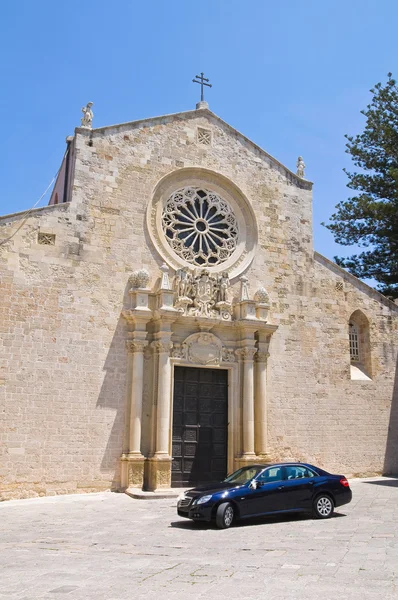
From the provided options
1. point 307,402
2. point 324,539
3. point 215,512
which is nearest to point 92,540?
point 215,512

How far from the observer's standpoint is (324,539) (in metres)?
9.46

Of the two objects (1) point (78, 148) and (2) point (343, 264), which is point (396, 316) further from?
(1) point (78, 148)

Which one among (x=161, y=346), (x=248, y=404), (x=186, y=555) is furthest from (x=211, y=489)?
(x=248, y=404)

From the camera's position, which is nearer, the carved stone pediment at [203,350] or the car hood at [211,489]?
the car hood at [211,489]

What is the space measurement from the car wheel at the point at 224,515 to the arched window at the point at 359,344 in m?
10.7

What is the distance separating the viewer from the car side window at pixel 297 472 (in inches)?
467

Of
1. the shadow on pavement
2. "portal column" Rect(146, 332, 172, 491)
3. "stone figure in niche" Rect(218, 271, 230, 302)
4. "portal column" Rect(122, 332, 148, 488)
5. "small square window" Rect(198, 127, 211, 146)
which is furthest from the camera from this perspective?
"small square window" Rect(198, 127, 211, 146)

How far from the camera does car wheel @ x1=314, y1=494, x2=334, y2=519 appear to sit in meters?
11.8

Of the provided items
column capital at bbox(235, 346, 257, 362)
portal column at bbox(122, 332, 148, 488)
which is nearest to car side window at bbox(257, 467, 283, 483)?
portal column at bbox(122, 332, 148, 488)

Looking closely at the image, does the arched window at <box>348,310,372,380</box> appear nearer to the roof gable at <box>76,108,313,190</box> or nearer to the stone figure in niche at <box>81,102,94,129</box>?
the roof gable at <box>76,108,313,190</box>

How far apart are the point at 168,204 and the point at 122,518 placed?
971 cm

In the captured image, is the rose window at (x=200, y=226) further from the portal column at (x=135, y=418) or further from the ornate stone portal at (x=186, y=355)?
the portal column at (x=135, y=418)

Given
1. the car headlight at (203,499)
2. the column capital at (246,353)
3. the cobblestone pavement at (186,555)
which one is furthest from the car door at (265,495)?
the column capital at (246,353)

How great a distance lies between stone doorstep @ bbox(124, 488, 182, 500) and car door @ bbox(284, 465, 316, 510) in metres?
4.22
